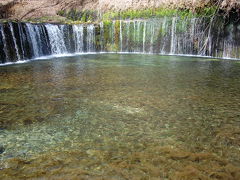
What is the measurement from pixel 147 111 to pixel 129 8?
12.3 metres

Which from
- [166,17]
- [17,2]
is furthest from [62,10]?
[166,17]

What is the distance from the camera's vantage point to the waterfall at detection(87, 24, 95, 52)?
14.0m

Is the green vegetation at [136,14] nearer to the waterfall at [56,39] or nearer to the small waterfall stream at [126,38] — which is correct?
the small waterfall stream at [126,38]

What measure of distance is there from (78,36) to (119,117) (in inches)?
448

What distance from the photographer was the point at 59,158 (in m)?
2.35

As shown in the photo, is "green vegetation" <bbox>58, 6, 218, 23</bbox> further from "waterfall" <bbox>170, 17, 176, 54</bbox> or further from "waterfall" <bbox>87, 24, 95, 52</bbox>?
"waterfall" <bbox>87, 24, 95, 52</bbox>

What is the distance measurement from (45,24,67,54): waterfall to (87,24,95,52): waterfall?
1.71 meters

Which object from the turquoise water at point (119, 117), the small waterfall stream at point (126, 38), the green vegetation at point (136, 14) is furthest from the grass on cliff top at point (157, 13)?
the turquoise water at point (119, 117)

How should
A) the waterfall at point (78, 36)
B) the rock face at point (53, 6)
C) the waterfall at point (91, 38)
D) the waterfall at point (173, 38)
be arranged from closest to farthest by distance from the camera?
the waterfall at point (173, 38) < the waterfall at point (78, 36) < the waterfall at point (91, 38) < the rock face at point (53, 6)

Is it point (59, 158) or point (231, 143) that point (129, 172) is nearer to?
point (59, 158)

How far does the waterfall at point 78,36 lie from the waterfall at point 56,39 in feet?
3.04

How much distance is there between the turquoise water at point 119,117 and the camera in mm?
2562

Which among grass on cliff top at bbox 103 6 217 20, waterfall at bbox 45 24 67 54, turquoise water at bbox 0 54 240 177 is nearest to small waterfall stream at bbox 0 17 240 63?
waterfall at bbox 45 24 67 54

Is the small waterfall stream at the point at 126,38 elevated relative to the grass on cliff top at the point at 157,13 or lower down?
lower down
